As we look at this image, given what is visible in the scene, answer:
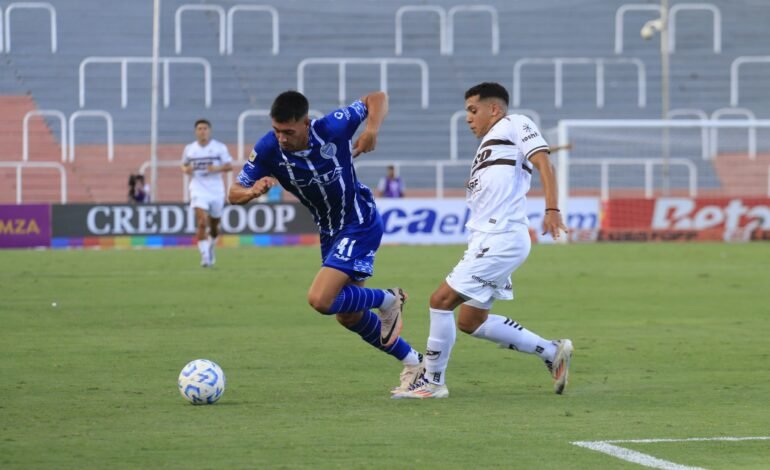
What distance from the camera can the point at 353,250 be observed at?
9930mm

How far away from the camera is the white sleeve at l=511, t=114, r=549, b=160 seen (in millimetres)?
9414

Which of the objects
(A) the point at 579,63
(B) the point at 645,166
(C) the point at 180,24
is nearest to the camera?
Result: (B) the point at 645,166

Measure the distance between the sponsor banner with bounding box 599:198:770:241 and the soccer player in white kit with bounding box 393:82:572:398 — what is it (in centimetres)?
2431

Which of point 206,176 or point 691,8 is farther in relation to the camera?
point 691,8

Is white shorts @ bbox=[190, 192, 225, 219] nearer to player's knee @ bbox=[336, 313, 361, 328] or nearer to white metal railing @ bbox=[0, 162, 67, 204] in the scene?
white metal railing @ bbox=[0, 162, 67, 204]

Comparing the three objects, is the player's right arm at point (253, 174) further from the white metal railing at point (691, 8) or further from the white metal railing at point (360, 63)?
the white metal railing at point (691, 8)

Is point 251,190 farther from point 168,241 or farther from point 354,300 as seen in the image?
point 168,241

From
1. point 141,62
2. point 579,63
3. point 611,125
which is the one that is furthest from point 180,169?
point 579,63

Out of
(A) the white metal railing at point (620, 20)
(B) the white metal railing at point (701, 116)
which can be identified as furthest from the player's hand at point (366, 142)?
(A) the white metal railing at point (620, 20)

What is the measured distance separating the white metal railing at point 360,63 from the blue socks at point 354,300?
29.2 m

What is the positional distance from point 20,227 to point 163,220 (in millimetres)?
3047

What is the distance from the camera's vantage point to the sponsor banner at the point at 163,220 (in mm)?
31359

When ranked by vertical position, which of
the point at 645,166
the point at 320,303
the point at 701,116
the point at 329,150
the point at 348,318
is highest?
the point at 701,116

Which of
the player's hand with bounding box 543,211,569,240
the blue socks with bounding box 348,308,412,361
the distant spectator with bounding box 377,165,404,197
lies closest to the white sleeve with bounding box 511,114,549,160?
the player's hand with bounding box 543,211,569,240
